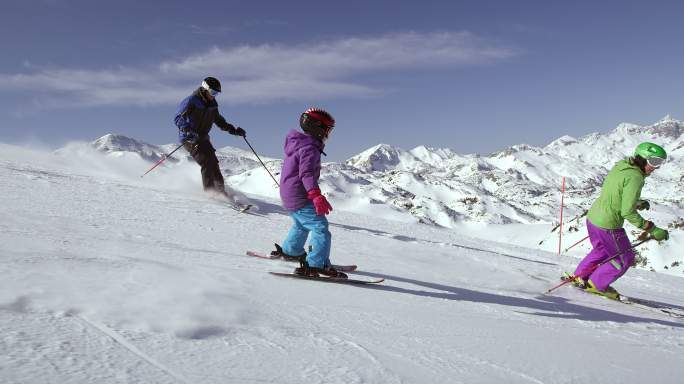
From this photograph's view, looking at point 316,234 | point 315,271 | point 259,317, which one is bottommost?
point 259,317

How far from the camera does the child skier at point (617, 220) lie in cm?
592

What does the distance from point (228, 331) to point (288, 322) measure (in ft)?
1.55

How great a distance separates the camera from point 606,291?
627 centimetres

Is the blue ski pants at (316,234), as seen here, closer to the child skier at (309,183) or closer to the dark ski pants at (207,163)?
the child skier at (309,183)

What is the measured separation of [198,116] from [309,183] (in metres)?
5.51

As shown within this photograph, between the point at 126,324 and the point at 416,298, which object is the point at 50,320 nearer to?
the point at 126,324

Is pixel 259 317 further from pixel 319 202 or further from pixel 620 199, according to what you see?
pixel 620 199

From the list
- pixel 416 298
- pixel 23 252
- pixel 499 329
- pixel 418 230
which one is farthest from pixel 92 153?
pixel 499 329

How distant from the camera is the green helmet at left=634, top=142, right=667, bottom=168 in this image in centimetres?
595

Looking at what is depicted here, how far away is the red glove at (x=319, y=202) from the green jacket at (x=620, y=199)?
12.7ft

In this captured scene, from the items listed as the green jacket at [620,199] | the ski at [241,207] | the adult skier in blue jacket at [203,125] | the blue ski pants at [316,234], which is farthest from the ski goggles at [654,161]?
the adult skier in blue jacket at [203,125]

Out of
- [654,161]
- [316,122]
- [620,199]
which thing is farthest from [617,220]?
[316,122]

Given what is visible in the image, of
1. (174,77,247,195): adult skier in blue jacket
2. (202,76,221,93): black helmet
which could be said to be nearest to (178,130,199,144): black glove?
(174,77,247,195): adult skier in blue jacket

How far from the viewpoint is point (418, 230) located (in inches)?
450
